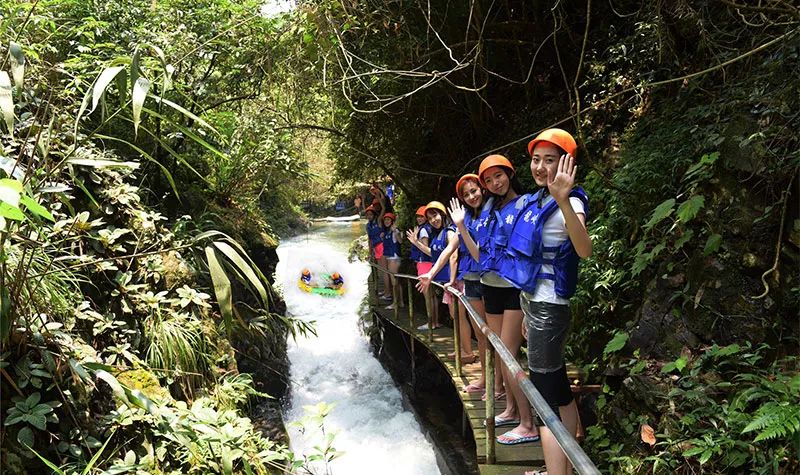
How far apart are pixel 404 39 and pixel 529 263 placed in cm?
422

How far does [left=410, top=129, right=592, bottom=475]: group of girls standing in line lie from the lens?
2.41 m

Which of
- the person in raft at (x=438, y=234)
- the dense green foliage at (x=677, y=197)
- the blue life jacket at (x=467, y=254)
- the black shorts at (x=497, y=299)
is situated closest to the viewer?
the dense green foliage at (x=677, y=197)

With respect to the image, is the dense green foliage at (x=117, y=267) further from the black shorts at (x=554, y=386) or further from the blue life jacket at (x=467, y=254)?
the blue life jacket at (x=467, y=254)

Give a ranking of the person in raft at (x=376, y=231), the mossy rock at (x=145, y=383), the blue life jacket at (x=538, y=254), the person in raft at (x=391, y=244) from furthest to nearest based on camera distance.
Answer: the person in raft at (x=376, y=231) → the person in raft at (x=391, y=244) → the mossy rock at (x=145, y=383) → the blue life jacket at (x=538, y=254)

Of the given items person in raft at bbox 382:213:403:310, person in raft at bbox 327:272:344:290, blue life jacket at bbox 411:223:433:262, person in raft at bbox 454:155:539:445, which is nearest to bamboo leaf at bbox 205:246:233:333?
person in raft at bbox 454:155:539:445

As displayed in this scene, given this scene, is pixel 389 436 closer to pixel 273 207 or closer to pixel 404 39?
pixel 404 39

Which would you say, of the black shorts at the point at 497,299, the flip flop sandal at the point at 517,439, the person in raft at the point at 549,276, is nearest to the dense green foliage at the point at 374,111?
the flip flop sandal at the point at 517,439

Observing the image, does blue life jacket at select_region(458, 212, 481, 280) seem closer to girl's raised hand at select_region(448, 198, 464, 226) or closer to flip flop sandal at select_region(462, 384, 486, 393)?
girl's raised hand at select_region(448, 198, 464, 226)

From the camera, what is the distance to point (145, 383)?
3029mm

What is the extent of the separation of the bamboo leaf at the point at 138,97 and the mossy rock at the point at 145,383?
1.81m

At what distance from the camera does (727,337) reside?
9.82 ft

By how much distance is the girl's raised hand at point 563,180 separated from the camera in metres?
2.13

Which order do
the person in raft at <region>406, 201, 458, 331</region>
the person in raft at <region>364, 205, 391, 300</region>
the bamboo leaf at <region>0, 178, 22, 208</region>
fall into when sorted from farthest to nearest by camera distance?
the person in raft at <region>364, 205, 391, 300</region> < the person in raft at <region>406, 201, 458, 331</region> < the bamboo leaf at <region>0, 178, 22, 208</region>

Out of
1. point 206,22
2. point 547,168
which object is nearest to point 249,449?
point 547,168
